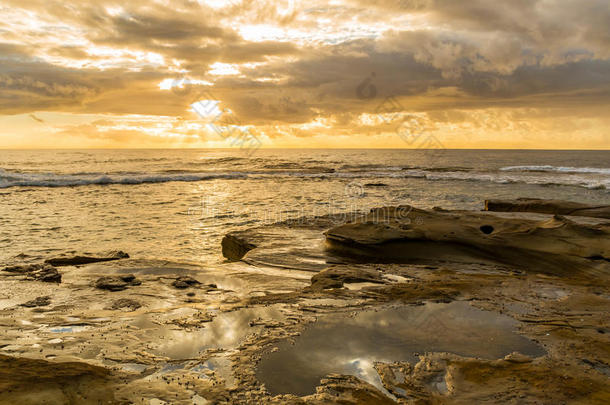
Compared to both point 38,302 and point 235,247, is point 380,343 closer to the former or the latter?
point 38,302

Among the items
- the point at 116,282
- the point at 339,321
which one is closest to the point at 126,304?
the point at 116,282

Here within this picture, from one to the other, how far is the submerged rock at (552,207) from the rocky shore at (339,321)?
3.13 m

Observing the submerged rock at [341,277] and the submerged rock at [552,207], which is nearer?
the submerged rock at [341,277]

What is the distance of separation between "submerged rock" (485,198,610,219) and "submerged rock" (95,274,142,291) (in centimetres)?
928

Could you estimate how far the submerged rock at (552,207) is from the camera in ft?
29.5

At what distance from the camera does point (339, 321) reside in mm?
4039

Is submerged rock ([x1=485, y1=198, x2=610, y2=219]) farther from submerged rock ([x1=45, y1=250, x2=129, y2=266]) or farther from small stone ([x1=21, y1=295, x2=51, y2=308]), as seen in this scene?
small stone ([x1=21, y1=295, x2=51, y2=308])

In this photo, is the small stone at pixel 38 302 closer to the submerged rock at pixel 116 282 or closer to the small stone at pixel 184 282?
the submerged rock at pixel 116 282

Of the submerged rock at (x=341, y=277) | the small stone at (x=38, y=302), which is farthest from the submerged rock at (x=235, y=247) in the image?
the small stone at (x=38, y=302)

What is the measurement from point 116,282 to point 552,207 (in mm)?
10131

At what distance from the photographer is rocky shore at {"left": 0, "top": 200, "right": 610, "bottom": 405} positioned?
2.73 m

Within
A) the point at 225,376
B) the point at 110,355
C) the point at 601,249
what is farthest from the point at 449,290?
the point at 110,355

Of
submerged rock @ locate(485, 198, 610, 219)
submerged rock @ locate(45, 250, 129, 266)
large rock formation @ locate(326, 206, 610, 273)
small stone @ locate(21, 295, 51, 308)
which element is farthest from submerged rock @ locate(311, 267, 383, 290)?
submerged rock @ locate(485, 198, 610, 219)

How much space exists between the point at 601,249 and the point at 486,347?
3886 millimetres
